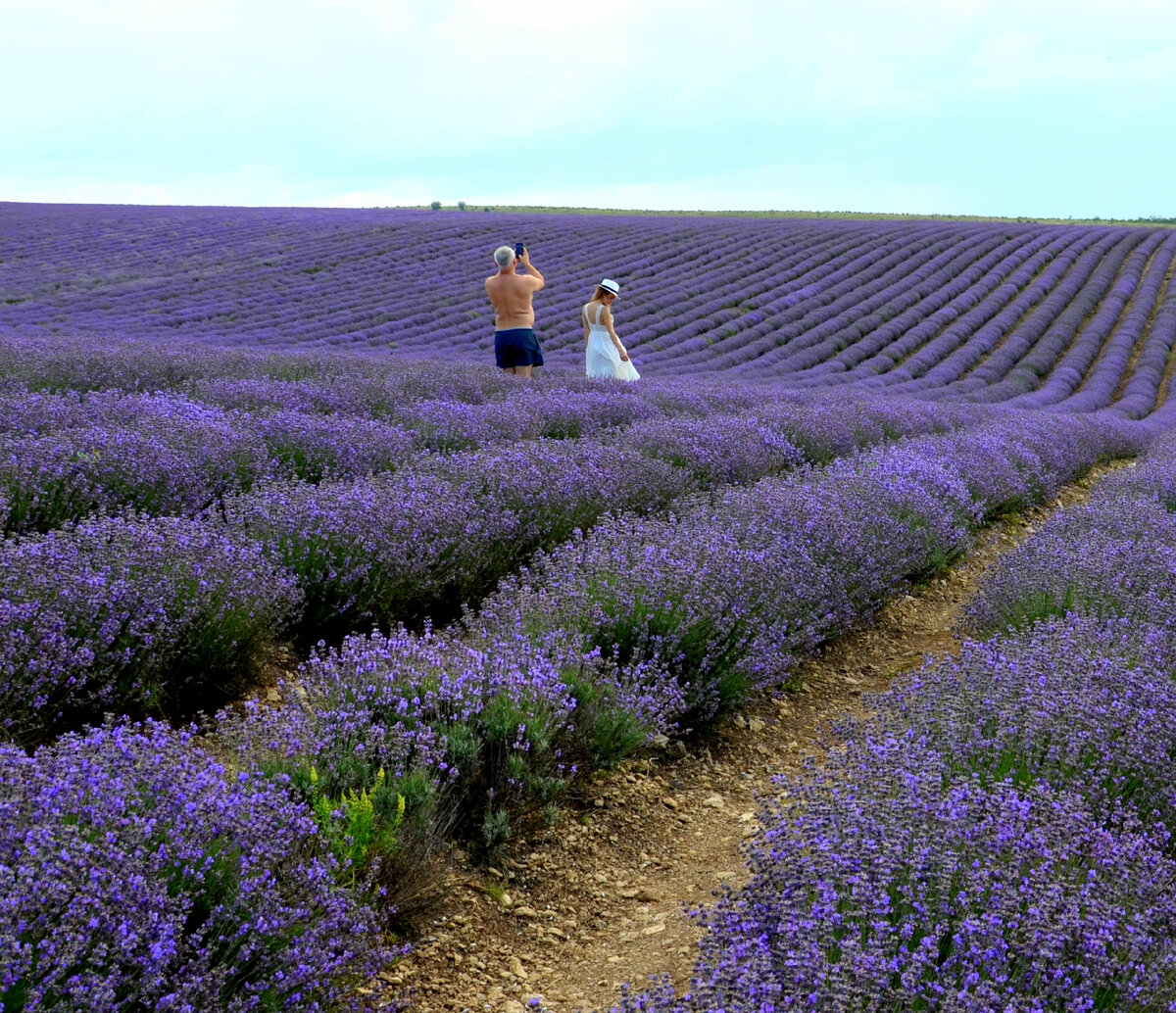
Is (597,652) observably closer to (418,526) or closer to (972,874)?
(418,526)

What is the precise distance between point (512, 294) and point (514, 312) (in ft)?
0.84

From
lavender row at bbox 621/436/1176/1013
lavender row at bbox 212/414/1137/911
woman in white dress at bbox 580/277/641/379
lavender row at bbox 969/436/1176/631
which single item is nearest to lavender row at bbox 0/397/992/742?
lavender row at bbox 212/414/1137/911

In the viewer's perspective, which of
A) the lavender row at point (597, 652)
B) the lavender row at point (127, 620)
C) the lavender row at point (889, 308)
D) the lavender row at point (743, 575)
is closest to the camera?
the lavender row at point (597, 652)

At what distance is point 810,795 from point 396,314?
56.6 feet

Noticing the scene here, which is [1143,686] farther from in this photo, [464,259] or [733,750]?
[464,259]

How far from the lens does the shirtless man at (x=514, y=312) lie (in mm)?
9617

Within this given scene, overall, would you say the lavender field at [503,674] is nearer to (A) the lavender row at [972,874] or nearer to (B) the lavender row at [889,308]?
(A) the lavender row at [972,874]

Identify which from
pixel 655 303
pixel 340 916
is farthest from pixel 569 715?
pixel 655 303

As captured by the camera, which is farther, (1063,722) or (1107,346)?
(1107,346)

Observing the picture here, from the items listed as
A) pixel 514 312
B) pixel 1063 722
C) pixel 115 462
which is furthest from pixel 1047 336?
pixel 1063 722

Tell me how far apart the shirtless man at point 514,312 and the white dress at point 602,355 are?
1.82ft

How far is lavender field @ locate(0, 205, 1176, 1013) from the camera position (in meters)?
1.75

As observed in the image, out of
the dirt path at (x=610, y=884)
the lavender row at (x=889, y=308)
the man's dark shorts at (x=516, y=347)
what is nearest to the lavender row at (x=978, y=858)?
the dirt path at (x=610, y=884)

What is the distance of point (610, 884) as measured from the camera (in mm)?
2848
